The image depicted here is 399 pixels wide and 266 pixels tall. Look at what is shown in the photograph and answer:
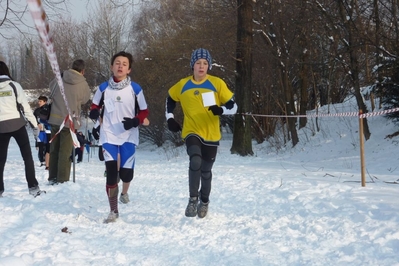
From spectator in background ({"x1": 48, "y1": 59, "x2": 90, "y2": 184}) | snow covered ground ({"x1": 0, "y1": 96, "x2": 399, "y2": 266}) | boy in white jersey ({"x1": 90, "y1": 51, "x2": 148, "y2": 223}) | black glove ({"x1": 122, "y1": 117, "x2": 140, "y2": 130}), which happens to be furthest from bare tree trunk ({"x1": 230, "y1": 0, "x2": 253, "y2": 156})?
black glove ({"x1": 122, "y1": 117, "x2": 140, "y2": 130})

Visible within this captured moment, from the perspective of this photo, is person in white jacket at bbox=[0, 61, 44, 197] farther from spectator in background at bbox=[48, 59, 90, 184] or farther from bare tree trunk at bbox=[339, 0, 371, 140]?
bare tree trunk at bbox=[339, 0, 371, 140]

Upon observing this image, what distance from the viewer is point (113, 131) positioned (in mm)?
4914

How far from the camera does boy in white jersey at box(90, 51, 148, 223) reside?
488cm

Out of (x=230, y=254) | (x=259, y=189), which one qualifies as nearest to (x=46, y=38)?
(x=230, y=254)

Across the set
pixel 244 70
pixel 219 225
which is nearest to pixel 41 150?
pixel 244 70

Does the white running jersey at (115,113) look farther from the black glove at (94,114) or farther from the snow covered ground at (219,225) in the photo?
the snow covered ground at (219,225)

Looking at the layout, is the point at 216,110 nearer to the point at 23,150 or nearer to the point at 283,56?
the point at 23,150

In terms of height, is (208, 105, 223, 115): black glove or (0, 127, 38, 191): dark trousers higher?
(208, 105, 223, 115): black glove

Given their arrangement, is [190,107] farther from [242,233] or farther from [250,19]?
[250,19]

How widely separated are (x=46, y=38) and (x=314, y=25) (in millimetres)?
12153

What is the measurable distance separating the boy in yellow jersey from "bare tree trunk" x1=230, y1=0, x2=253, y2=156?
8551 mm

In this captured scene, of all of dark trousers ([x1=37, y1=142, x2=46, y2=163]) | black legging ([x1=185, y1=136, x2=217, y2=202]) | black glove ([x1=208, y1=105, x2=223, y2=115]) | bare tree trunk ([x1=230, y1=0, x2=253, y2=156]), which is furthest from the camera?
bare tree trunk ([x1=230, y1=0, x2=253, y2=156])

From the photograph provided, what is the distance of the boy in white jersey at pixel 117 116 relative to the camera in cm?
488

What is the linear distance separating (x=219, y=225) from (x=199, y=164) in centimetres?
68
